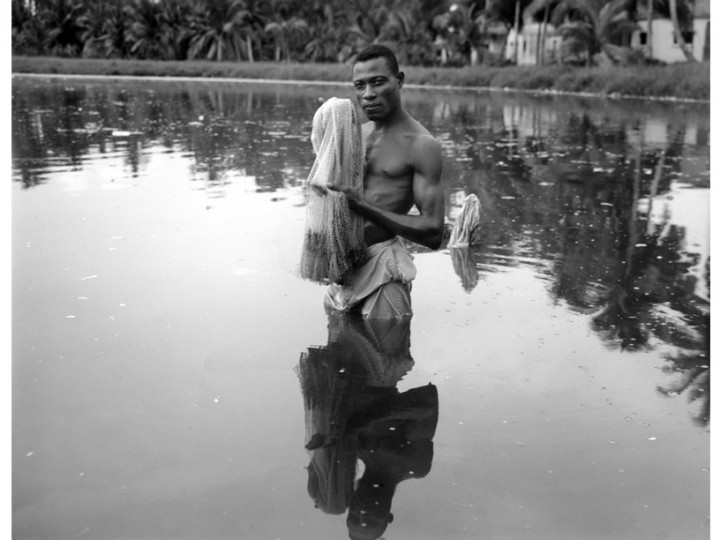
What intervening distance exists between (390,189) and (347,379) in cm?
104

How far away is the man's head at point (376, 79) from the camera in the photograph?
449 centimetres

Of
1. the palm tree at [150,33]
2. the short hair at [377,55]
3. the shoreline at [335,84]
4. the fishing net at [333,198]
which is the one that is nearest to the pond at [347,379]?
the fishing net at [333,198]

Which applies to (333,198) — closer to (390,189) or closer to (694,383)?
(390,189)

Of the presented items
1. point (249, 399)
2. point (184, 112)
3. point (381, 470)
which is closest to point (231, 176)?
point (249, 399)

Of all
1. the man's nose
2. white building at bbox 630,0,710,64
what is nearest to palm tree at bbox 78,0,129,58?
white building at bbox 630,0,710,64

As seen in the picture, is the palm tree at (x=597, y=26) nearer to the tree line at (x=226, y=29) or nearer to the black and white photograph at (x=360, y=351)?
the tree line at (x=226, y=29)

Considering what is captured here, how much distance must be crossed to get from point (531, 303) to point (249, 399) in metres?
2.31

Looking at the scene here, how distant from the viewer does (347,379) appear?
4316 millimetres

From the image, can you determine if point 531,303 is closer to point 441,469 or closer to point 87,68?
point 441,469

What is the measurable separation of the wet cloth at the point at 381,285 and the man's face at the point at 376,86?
0.72 metres

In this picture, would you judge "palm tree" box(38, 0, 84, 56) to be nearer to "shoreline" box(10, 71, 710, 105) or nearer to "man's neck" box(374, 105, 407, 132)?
"shoreline" box(10, 71, 710, 105)

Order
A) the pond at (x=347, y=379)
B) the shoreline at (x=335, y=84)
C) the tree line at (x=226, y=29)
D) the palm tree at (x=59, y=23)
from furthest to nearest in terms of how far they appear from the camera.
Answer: the palm tree at (x=59, y=23) < the tree line at (x=226, y=29) < the shoreline at (x=335, y=84) < the pond at (x=347, y=379)

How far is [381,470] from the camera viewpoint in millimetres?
3346

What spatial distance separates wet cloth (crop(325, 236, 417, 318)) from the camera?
4789 millimetres
